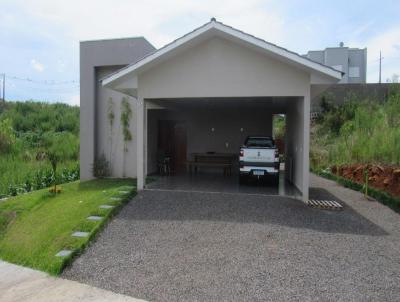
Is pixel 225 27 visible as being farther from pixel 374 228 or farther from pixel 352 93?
pixel 352 93

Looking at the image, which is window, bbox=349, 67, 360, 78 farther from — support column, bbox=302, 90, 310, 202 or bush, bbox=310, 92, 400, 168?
support column, bbox=302, 90, 310, 202

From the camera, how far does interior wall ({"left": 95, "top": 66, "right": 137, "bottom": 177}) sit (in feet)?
48.3

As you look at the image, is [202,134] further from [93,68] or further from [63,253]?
[63,253]

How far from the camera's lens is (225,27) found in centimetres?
950

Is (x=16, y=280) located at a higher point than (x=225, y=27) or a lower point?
lower

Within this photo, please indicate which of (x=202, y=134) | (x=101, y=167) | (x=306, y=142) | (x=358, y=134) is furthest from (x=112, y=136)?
(x=358, y=134)

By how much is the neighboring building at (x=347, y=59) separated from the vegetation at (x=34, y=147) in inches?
1478

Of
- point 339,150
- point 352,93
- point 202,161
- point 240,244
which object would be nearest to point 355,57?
point 352,93

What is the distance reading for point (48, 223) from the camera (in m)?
8.46

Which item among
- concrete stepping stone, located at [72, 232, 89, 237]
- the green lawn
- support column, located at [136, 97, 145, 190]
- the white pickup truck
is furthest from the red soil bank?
concrete stepping stone, located at [72, 232, 89, 237]

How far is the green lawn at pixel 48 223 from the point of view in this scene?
6.85 m

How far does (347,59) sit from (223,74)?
158ft

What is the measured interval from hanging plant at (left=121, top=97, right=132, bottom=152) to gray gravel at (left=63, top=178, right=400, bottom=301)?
18.7ft

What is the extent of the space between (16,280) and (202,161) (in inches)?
412
